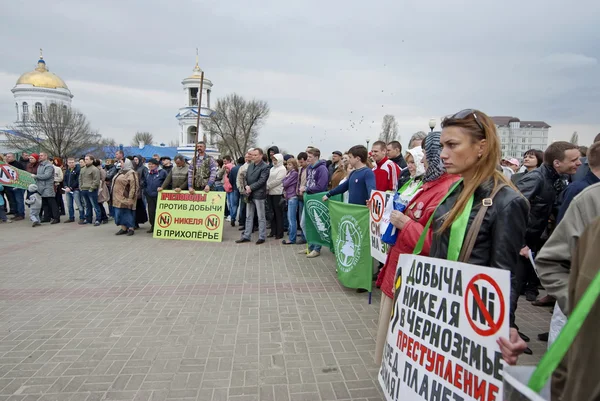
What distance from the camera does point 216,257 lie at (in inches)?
279

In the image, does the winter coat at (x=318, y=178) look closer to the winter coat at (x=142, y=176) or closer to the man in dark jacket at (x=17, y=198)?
the winter coat at (x=142, y=176)

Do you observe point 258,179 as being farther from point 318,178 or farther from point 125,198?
point 125,198

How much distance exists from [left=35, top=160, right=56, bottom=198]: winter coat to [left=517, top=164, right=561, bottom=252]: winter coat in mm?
12164

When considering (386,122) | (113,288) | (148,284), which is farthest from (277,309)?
(386,122)

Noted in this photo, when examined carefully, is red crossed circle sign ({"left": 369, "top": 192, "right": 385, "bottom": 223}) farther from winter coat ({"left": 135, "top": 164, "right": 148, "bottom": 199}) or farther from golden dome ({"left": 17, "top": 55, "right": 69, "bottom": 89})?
golden dome ({"left": 17, "top": 55, "right": 69, "bottom": 89})

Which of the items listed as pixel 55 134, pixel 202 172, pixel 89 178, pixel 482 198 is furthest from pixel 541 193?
pixel 55 134

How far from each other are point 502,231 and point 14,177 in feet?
45.2

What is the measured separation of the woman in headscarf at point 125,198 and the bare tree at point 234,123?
148 feet

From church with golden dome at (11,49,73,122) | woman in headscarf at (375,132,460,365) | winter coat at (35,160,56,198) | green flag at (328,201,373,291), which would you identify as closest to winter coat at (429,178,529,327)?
woman in headscarf at (375,132,460,365)

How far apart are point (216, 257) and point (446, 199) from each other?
19.0 ft

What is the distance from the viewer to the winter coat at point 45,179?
1066 centimetres

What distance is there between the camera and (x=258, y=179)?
319 inches

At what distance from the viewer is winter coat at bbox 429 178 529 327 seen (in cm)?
162

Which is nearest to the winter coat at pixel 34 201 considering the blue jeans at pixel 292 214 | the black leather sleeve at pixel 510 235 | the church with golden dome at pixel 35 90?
the blue jeans at pixel 292 214
